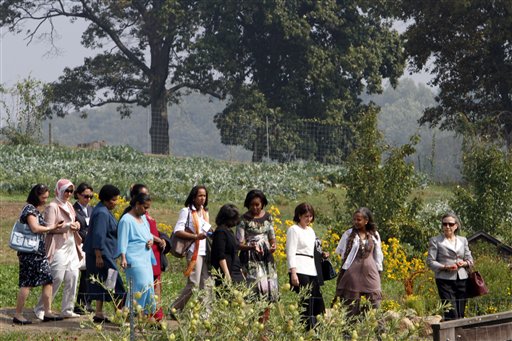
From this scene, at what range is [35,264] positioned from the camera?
42.6ft

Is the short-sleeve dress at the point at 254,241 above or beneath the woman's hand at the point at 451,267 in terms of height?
above

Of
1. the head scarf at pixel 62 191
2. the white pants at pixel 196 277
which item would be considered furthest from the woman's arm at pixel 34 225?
the white pants at pixel 196 277

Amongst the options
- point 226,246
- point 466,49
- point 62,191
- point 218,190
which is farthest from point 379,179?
point 466,49

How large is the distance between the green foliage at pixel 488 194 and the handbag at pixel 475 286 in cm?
614

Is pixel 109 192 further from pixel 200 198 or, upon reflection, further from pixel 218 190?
pixel 218 190

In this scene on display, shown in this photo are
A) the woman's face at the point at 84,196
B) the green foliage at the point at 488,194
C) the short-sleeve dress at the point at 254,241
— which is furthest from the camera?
the green foliage at the point at 488,194

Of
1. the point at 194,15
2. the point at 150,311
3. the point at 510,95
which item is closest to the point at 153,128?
the point at 194,15

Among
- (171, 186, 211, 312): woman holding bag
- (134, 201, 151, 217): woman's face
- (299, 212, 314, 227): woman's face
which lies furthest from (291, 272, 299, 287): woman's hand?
(134, 201, 151, 217): woman's face

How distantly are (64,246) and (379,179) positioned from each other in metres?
7.14

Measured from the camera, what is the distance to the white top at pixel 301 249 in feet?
40.4

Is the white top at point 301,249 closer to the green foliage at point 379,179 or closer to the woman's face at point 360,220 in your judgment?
the woman's face at point 360,220

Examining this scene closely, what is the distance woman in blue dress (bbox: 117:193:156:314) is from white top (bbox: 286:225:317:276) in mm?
1452

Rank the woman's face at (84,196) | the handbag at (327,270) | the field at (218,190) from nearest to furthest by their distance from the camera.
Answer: the handbag at (327,270) < the woman's face at (84,196) < the field at (218,190)

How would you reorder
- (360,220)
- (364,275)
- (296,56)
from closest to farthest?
(360,220)
(364,275)
(296,56)
